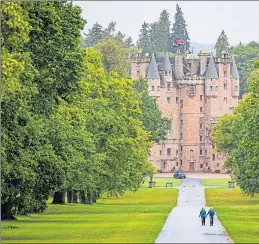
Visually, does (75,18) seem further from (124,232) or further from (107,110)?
(107,110)

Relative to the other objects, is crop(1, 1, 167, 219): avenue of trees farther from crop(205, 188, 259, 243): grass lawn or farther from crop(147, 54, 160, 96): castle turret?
crop(147, 54, 160, 96): castle turret

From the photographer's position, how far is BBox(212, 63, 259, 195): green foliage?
72.1m

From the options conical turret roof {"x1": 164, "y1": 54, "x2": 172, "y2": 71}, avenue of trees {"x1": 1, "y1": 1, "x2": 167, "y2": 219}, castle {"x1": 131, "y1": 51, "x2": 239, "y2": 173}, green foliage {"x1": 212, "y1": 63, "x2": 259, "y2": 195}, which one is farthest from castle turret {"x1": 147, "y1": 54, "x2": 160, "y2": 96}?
avenue of trees {"x1": 1, "y1": 1, "x2": 167, "y2": 219}

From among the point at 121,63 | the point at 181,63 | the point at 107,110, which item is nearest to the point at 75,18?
the point at 107,110

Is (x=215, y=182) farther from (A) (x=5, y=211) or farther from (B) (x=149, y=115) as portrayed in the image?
(A) (x=5, y=211)

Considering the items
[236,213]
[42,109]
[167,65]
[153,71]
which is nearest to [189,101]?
[167,65]

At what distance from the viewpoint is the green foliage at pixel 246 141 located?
72125 millimetres

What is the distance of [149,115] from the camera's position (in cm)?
15038

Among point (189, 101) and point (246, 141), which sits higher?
point (189, 101)

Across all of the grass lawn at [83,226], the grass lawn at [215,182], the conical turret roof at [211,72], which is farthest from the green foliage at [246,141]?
the conical turret roof at [211,72]

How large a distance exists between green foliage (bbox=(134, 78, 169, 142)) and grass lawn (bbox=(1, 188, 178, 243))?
64.6 m

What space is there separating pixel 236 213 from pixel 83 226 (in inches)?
863

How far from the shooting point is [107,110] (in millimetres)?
90062

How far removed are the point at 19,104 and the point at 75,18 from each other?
11.6 meters
